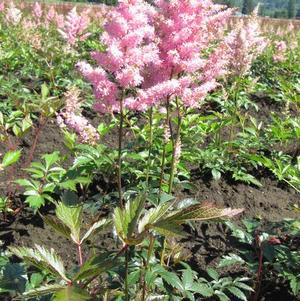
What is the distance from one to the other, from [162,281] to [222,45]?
1.34 metres

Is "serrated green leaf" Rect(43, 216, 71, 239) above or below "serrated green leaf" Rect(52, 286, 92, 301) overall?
above

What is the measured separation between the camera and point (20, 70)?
251 inches

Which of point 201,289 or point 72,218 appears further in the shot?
point 201,289

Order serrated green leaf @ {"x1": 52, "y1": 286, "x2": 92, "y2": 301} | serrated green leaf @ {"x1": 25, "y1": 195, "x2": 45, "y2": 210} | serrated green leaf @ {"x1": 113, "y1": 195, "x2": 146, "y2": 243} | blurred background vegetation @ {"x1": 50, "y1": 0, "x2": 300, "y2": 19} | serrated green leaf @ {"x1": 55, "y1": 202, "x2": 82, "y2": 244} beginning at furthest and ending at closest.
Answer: blurred background vegetation @ {"x1": 50, "y1": 0, "x2": 300, "y2": 19}, serrated green leaf @ {"x1": 25, "y1": 195, "x2": 45, "y2": 210}, serrated green leaf @ {"x1": 55, "y1": 202, "x2": 82, "y2": 244}, serrated green leaf @ {"x1": 113, "y1": 195, "x2": 146, "y2": 243}, serrated green leaf @ {"x1": 52, "y1": 286, "x2": 92, "y2": 301}

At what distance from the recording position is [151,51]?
203 cm

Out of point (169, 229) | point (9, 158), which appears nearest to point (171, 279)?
point (169, 229)

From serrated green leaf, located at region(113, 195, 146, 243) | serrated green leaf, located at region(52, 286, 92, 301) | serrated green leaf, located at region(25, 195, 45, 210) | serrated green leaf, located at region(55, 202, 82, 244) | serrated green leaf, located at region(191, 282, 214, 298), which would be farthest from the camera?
serrated green leaf, located at region(25, 195, 45, 210)

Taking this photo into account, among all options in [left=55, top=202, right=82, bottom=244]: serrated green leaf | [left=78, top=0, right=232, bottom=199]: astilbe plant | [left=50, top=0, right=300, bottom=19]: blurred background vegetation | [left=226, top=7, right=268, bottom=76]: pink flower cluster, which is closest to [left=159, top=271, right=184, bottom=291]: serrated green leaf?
[left=55, top=202, right=82, bottom=244]: serrated green leaf

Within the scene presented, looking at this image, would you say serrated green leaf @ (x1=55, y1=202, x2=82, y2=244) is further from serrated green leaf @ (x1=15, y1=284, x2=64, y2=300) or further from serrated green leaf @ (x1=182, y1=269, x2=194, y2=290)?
serrated green leaf @ (x1=182, y1=269, x2=194, y2=290)

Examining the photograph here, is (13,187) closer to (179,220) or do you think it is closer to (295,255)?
(295,255)

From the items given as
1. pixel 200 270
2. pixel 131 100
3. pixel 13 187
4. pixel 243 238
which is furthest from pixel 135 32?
pixel 13 187

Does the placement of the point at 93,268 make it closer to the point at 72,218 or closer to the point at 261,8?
the point at 72,218

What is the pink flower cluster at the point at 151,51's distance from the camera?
6.32 feet

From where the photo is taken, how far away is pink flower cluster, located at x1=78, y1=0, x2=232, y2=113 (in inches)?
75.8
